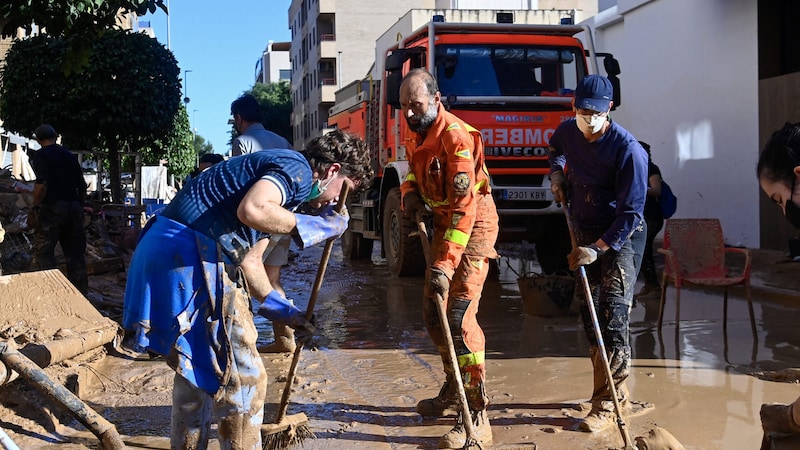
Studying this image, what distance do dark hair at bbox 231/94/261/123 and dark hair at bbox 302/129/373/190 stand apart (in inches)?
117

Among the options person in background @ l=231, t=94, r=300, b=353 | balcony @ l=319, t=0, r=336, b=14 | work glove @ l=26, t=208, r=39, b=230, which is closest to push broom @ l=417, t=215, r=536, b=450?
person in background @ l=231, t=94, r=300, b=353

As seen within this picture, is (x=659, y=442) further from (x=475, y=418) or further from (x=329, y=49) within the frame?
(x=329, y=49)

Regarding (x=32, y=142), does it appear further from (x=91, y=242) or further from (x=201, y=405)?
(x=201, y=405)

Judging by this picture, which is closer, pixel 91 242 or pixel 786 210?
pixel 786 210

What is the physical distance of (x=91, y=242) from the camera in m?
11.7

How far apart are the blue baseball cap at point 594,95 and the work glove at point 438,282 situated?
128 centimetres

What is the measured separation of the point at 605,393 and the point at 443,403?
36.1 inches

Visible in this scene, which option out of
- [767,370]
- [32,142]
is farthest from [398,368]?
[32,142]

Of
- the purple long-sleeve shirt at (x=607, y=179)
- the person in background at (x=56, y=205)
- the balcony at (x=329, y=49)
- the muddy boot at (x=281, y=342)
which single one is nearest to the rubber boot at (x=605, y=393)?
the purple long-sleeve shirt at (x=607, y=179)

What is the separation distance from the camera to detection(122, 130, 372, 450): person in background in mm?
3107

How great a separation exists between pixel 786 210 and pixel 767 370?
11.5 feet

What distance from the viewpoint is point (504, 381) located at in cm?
551

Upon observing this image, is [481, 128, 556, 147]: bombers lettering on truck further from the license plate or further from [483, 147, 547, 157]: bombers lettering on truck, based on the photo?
the license plate

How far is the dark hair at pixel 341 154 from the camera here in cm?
341
